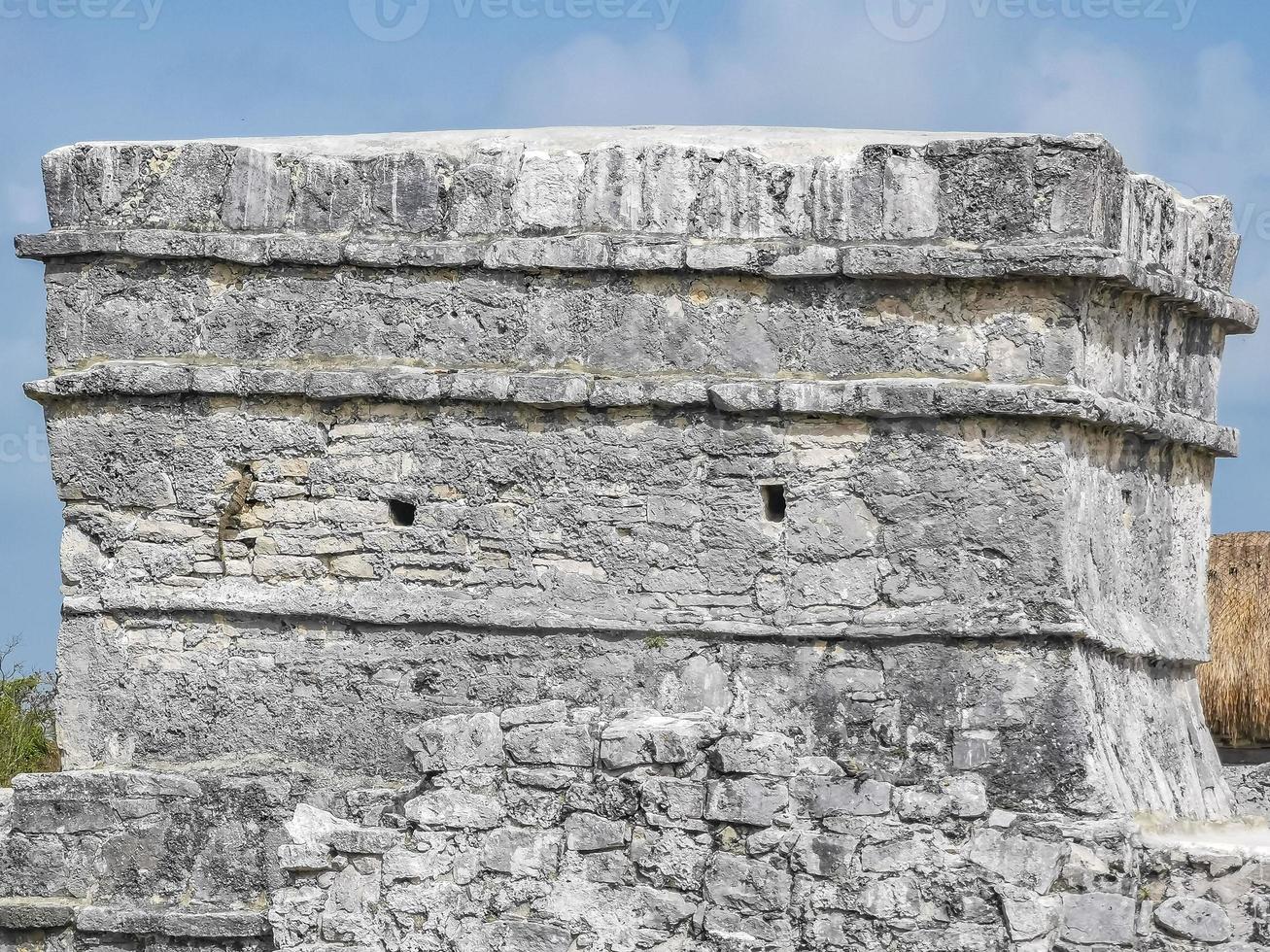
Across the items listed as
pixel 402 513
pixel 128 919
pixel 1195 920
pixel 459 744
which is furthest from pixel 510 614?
pixel 1195 920

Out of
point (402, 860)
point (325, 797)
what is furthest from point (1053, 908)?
point (325, 797)

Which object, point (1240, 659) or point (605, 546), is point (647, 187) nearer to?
point (605, 546)

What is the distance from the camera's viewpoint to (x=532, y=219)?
28.8 feet

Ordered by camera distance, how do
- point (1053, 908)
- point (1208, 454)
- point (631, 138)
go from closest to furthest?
point (1053, 908) → point (631, 138) → point (1208, 454)

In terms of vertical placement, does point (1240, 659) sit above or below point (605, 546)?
below

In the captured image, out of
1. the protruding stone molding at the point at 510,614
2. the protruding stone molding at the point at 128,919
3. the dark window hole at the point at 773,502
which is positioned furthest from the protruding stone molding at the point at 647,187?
the protruding stone molding at the point at 128,919

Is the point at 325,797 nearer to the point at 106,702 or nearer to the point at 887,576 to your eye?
the point at 106,702

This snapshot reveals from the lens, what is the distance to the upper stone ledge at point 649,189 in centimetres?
842

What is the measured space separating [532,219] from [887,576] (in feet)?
6.89

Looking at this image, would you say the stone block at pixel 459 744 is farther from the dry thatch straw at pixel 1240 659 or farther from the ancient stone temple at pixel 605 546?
the dry thatch straw at pixel 1240 659

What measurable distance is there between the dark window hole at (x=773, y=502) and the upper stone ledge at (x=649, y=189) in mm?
1019

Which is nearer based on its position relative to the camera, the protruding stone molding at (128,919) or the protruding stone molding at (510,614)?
the protruding stone molding at (510,614)

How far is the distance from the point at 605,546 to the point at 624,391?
644 millimetres

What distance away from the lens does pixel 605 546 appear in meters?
8.61
